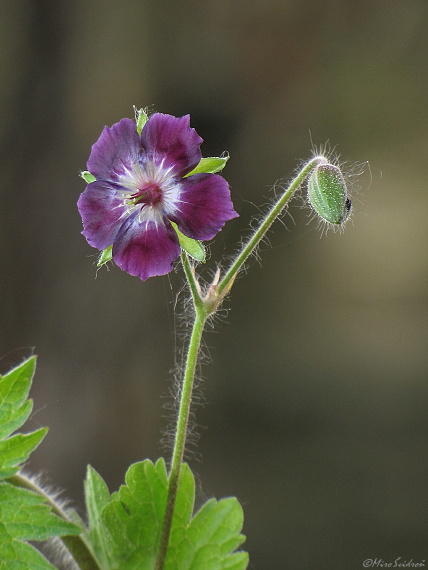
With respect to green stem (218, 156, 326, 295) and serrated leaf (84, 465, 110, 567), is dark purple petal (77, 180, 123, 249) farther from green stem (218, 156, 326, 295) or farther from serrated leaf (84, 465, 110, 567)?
serrated leaf (84, 465, 110, 567)

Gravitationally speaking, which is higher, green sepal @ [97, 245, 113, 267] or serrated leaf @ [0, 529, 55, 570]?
green sepal @ [97, 245, 113, 267]

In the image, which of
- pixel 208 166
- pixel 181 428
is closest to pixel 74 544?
pixel 181 428

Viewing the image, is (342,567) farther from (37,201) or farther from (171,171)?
(171,171)

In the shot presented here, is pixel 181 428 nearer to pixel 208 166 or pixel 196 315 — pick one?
pixel 196 315

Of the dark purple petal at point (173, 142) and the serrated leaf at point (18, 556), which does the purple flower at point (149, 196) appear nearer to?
the dark purple petal at point (173, 142)

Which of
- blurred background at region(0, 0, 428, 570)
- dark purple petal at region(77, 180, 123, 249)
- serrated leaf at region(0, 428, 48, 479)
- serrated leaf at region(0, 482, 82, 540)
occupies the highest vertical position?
blurred background at region(0, 0, 428, 570)

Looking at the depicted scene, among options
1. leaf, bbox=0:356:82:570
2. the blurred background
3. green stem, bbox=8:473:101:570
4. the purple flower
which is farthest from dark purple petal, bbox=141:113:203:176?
the blurred background

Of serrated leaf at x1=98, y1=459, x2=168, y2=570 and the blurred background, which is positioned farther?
the blurred background
